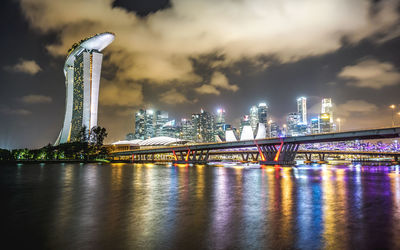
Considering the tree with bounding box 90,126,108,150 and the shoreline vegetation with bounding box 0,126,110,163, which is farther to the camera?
the tree with bounding box 90,126,108,150

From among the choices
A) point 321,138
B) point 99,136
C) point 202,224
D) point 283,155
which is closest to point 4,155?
point 99,136

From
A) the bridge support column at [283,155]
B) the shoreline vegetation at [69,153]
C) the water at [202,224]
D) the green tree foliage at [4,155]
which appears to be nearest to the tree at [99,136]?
the shoreline vegetation at [69,153]

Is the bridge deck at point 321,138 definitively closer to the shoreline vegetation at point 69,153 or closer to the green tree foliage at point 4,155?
the shoreline vegetation at point 69,153

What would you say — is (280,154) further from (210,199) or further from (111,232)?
(111,232)

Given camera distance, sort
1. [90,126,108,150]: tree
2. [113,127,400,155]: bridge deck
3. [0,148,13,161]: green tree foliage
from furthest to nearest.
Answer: [90,126,108,150]: tree, [0,148,13,161]: green tree foliage, [113,127,400,155]: bridge deck

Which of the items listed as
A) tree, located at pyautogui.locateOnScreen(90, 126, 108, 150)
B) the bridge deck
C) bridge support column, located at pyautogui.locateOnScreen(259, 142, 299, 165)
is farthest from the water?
tree, located at pyautogui.locateOnScreen(90, 126, 108, 150)

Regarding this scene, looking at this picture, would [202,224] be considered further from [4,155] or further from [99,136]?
[4,155]

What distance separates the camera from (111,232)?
12.3 metres

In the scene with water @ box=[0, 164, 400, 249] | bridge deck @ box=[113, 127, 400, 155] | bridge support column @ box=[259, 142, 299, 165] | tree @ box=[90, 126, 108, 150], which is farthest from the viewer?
tree @ box=[90, 126, 108, 150]

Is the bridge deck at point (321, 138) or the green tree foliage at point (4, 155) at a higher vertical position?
the bridge deck at point (321, 138)

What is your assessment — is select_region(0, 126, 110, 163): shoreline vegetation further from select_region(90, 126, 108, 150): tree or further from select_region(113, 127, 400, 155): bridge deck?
select_region(113, 127, 400, 155): bridge deck

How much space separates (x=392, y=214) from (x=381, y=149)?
195249 millimetres

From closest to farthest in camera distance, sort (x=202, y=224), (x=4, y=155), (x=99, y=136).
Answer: (x=202, y=224) < (x=4, y=155) < (x=99, y=136)

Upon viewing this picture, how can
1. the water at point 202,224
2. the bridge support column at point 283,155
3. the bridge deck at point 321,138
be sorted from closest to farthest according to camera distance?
1. the water at point 202,224
2. the bridge deck at point 321,138
3. the bridge support column at point 283,155
